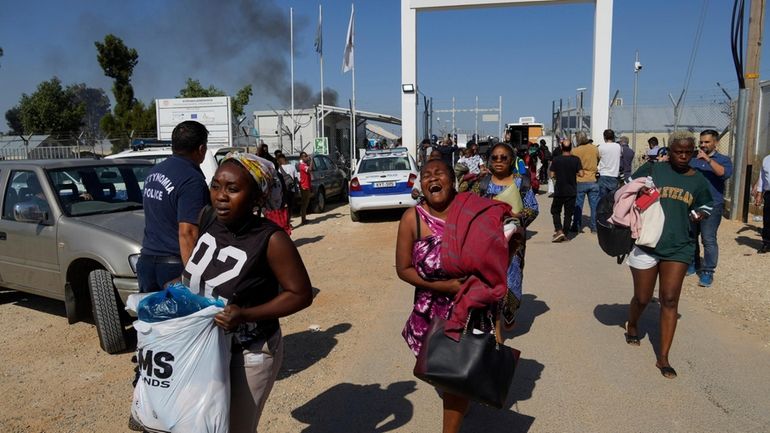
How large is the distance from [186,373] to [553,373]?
126 inches

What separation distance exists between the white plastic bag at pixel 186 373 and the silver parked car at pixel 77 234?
2.94 metres

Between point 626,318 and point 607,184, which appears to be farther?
point 607,184

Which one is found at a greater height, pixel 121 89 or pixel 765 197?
pixel 121 89

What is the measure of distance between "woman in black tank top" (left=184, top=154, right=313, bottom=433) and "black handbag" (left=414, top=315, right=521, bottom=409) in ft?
2.21

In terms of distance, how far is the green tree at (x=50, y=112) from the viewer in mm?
51875

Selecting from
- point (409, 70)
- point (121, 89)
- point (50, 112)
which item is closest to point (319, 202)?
point (409, 70)

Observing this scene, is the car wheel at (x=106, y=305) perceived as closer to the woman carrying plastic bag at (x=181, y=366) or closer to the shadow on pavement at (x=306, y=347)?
the shadow on pavement at (x=306, y=347)

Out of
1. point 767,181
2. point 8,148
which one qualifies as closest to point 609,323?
point 767,181

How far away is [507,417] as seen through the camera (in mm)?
3932

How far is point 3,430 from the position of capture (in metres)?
3.92

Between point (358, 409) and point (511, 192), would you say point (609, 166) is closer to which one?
point (511, 192)

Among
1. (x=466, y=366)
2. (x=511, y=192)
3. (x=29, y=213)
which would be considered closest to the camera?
(x=466, y=366)

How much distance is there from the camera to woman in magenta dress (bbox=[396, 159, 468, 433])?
9.80 ft

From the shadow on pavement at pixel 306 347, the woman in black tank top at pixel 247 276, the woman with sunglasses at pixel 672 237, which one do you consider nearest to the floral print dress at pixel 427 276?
the woman in black tank top at pixel 247 276
